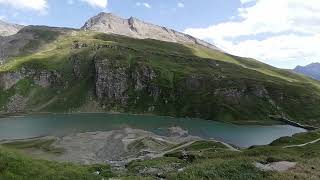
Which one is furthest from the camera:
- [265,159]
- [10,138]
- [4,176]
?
[10,138]

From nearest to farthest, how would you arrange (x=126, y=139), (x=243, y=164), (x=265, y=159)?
(x=243, y=164) < (x=265, y=159) < (x=126, y=139)

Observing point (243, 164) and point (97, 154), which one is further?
point (97, 154)

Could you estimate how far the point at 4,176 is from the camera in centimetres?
3825

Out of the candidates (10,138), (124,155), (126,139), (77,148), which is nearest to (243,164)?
(124,155)

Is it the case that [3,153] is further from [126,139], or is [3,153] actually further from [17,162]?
[126,139]

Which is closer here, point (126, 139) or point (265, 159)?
point (265, 159)

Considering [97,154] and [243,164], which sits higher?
[243,164]

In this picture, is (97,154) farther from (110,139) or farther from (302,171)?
(302,171)

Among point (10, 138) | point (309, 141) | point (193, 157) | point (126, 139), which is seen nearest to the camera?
point (193, 157)

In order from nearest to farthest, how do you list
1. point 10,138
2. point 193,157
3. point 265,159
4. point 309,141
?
1. point 265,159
2. point 193,157
3. point 309,141
4. point 10,138

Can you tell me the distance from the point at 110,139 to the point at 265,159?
466 ft

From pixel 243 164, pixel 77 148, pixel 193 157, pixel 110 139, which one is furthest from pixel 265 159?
pixel 110 139

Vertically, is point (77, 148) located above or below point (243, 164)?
below

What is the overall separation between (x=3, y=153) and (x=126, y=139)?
5608 inches
